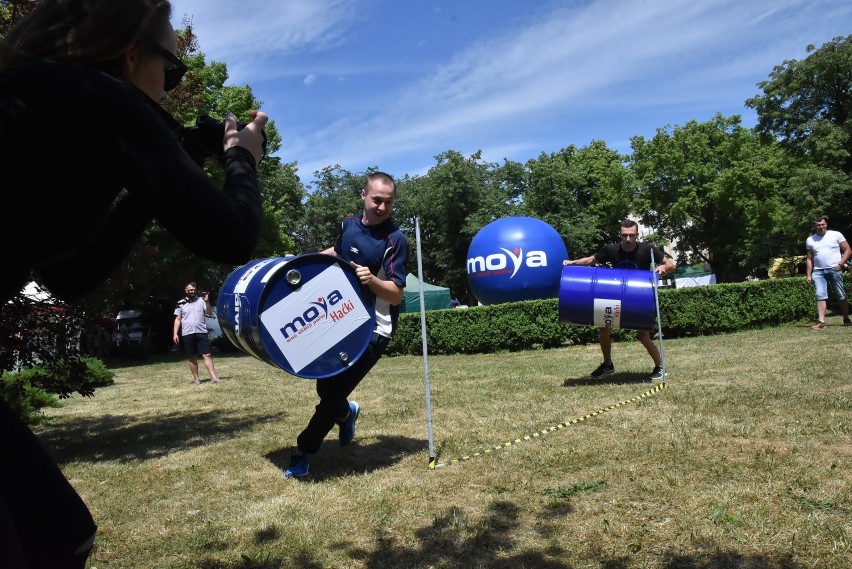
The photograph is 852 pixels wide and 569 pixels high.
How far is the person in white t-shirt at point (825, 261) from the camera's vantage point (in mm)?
12296

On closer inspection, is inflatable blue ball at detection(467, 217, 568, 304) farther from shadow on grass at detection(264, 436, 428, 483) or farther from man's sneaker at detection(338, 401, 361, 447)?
man's sneaker at detection(338, 401, 361, 447)

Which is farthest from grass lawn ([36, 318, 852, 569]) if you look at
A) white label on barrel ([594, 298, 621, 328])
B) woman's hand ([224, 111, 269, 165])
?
woman's hand ([224, 111, 269, 165])

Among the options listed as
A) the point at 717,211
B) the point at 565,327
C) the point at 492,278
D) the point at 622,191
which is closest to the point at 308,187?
the point at 622,191

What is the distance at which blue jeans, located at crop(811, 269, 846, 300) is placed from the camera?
12266 millimetres

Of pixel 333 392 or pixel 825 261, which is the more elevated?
pixel 825 261

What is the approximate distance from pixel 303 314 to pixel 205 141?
9.08ft

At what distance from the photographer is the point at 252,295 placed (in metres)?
4.21

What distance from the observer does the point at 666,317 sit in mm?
14633

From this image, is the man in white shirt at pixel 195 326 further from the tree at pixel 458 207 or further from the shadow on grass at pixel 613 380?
the tree at pixel 458 207

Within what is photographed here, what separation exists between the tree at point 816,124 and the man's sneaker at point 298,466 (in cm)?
2963

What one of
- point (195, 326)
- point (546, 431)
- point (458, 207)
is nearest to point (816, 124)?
point (458, 207)

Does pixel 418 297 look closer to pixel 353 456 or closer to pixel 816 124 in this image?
pixel 816 124

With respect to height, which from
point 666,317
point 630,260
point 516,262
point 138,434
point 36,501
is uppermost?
point 516,262

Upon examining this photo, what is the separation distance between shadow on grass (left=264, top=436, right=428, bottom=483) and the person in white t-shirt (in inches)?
397
